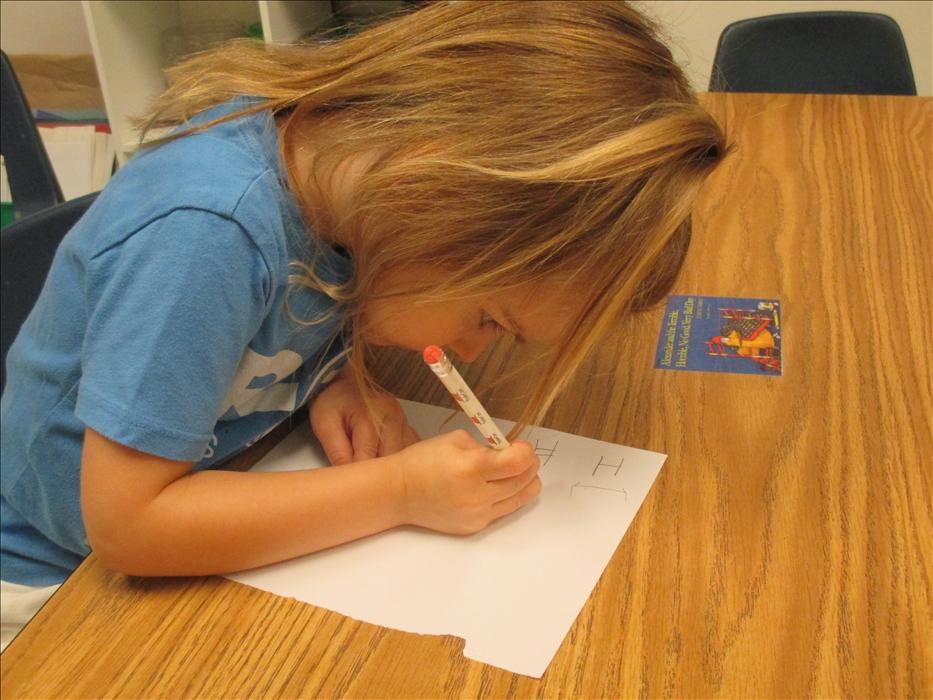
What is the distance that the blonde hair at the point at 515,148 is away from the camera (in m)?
0.58

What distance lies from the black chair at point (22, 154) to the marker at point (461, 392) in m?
1.02

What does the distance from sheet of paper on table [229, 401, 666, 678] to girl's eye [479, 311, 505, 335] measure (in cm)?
11

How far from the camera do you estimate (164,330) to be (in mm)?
568

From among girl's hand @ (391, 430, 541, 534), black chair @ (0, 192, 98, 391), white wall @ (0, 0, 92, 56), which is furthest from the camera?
white wall @ (0, 0, 92, 56)

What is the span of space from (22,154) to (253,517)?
1.05 m

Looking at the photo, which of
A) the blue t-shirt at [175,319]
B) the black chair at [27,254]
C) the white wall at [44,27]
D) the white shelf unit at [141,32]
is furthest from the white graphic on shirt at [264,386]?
the white wall at [44,27]

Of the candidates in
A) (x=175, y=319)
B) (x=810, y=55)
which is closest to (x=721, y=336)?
(x=175, y=319)

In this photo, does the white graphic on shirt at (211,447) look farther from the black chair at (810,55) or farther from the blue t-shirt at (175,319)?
the black chair at (810,55)

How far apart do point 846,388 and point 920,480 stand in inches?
4.8

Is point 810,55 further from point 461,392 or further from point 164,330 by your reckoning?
point 164,330

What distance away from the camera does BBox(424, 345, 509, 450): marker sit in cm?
61

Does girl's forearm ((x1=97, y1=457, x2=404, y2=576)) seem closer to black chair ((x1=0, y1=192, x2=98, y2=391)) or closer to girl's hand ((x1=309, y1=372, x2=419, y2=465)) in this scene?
girl's hand ((x1=309, y1=372, x2=419, y2=465))

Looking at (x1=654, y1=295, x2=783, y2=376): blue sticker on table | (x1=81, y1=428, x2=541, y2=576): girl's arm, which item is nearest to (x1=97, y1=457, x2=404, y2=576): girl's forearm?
(x1=81, y1=428, x2=541, y2=576): girl's arm

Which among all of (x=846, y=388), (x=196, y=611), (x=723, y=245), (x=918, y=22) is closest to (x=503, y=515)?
(x=196, y=611)
